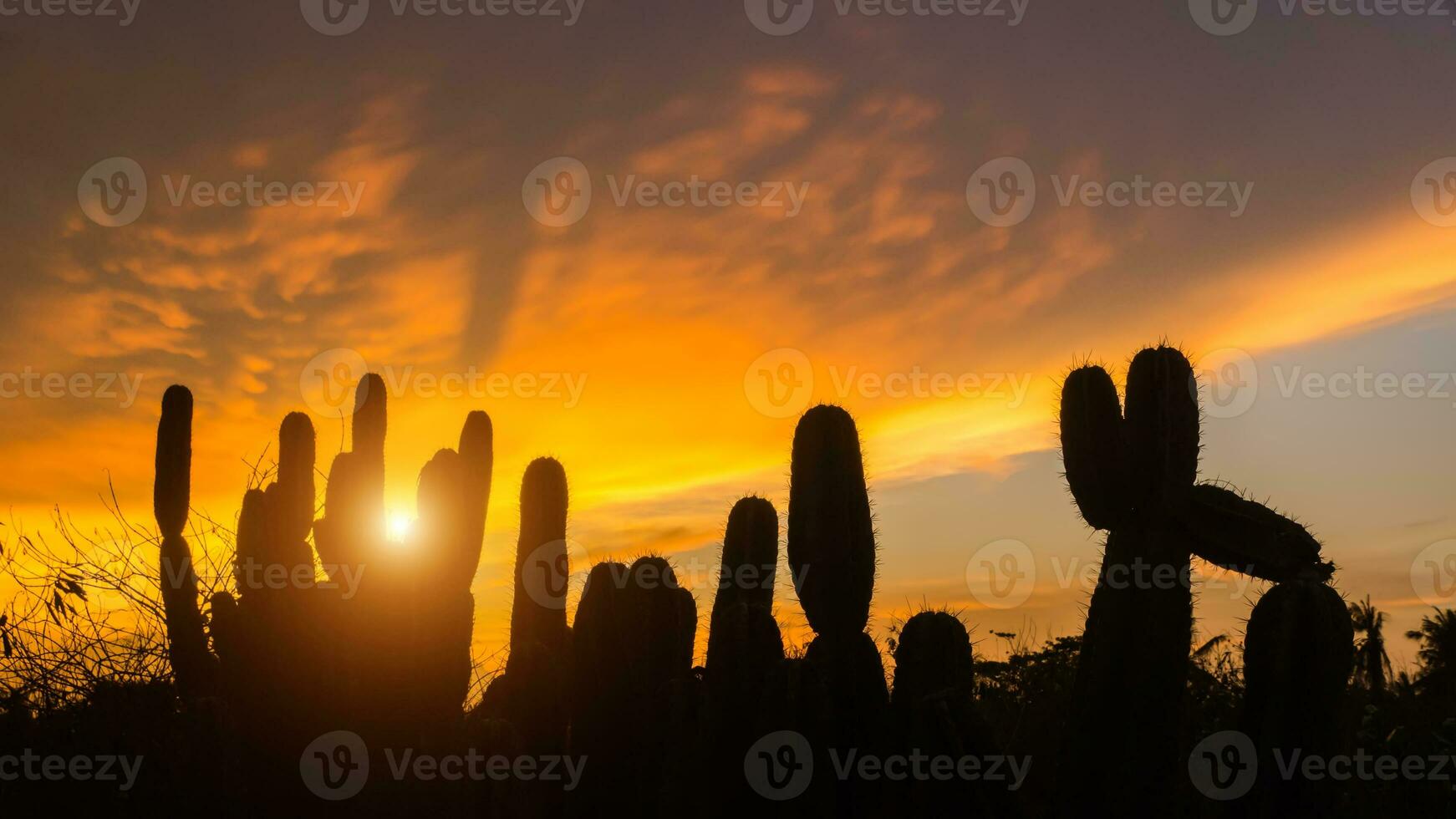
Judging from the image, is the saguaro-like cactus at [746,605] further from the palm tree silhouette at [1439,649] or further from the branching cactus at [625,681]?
the palm tree silhouette at [1439,649]

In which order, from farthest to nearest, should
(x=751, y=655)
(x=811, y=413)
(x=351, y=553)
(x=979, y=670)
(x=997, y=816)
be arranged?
(x=979, y=670) → (x=351, y=553) → (x=811, y=413) → (x=751, y=655) → (x=997, y=816)

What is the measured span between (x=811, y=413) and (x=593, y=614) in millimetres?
2545

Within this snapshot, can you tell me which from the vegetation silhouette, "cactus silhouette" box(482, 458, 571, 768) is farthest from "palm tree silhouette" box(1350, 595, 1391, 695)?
"cactus silhouette" box(482, 458, 571, 768)

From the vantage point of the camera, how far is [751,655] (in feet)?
28.6

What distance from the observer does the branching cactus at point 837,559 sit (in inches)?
348

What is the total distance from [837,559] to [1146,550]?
2489 mm

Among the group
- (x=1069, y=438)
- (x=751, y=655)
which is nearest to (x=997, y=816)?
(x=751, y=655)

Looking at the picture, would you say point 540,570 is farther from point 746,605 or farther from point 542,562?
point 746,605

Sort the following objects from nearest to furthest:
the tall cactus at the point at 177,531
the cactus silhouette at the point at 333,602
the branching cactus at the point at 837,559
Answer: the branching cactus at the point at 837,559 < the cactus silhouette at the point at 333,602 < the tall cactus at the point at 177,531

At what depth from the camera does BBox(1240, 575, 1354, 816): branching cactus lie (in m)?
7.67

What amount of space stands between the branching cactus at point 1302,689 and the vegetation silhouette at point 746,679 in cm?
2

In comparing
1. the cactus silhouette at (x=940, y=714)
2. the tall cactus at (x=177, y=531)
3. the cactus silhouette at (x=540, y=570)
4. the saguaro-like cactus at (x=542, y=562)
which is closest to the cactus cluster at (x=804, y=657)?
the cactus silhouette at (x=940, y=714)

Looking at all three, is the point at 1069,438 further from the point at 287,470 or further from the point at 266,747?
the point at 287,470

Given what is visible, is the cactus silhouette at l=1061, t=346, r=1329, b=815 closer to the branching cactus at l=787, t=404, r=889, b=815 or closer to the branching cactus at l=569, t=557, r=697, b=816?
the branching cactus at l=787, t=404, r=889, b=815
